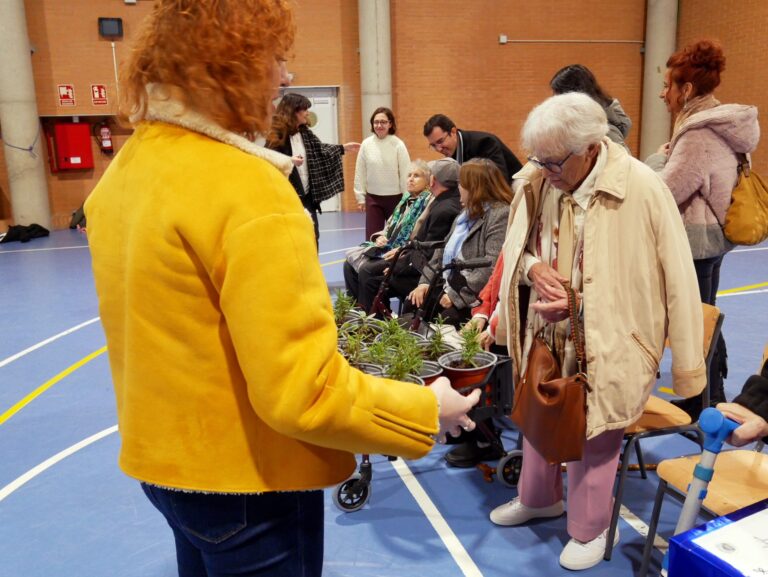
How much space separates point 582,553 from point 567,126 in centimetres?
158

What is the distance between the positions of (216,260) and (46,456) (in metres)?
3.17

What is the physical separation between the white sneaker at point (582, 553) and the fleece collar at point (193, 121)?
2.12 m

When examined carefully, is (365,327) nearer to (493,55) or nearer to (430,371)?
(430,371)

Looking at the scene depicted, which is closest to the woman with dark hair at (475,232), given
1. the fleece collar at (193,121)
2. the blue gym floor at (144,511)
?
the blue gym floor at (144,511)

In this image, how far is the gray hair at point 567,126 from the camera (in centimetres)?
221

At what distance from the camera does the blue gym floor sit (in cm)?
268

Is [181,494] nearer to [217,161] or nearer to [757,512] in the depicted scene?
[217,161]

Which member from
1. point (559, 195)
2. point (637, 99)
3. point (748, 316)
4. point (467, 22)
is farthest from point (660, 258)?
point (637, 99)

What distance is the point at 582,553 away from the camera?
2.60 m

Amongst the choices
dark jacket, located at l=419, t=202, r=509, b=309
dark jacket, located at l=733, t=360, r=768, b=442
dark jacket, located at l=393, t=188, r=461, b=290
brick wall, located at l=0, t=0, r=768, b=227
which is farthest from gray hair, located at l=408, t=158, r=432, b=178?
brick wall, located at l=0, t=0, r=768, b=227

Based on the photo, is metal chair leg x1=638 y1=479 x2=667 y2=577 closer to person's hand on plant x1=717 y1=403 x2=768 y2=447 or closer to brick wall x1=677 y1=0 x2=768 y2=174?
person's hand on plant x1=717 y1=403 x2=768 y2=447

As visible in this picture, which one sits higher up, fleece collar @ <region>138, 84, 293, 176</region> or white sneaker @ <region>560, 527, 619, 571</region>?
fleece collar @ <region>138, 84, 293, 176</region>

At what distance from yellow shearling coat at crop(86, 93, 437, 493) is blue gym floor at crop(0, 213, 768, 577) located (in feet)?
5.56

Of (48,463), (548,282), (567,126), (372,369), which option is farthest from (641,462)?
(48,463)
